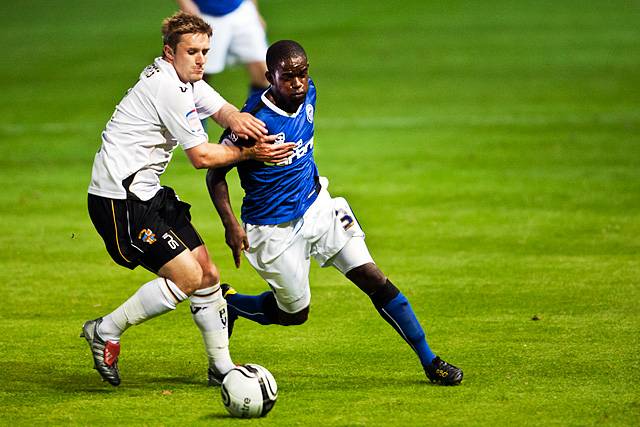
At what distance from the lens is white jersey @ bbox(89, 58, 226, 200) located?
8125 mm

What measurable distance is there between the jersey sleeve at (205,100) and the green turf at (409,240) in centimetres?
177

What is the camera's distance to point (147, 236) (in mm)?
8195

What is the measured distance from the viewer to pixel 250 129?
8.25m

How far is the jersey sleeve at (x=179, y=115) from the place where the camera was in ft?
26.6

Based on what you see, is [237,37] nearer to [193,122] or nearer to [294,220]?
[294,220]

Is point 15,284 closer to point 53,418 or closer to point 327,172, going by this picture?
point 53,418

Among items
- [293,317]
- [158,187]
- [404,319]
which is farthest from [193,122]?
[404,319]

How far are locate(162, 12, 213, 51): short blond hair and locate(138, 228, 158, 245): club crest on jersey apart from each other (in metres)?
1.18

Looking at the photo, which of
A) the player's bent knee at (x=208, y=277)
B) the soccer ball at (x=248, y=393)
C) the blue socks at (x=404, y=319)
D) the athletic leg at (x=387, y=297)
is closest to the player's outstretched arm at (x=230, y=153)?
the player's bent knee at (x=208, y=277)

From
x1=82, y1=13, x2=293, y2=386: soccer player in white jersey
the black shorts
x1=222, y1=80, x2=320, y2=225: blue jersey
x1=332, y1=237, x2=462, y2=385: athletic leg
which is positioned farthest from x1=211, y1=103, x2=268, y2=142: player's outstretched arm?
x1=332, y1=237, x2=462, y2=385: athletic leg

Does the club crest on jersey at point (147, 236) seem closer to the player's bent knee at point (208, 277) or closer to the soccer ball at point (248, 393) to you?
the player's bent knee at point (208, 277)

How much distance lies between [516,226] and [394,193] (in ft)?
7.87

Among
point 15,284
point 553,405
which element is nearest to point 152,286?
point 553,405

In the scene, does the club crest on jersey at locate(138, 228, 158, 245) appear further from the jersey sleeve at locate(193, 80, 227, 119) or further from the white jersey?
the jersey sleeve at locate(193, 80, 227, 119)
